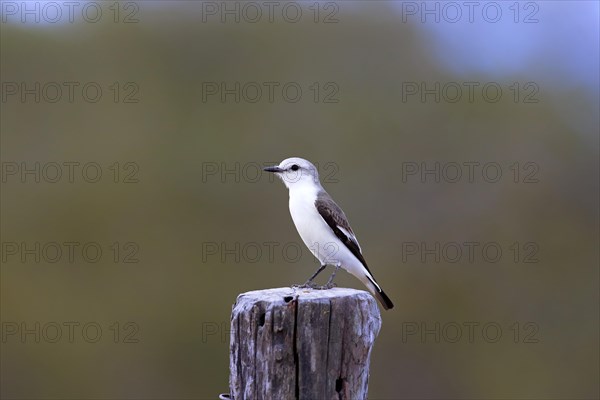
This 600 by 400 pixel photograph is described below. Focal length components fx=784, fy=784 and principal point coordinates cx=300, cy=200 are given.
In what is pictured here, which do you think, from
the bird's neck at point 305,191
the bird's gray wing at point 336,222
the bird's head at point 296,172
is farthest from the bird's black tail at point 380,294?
the bird's head at point 296,172

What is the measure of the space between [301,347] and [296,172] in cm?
257

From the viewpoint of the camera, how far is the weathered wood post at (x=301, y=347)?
151 inches

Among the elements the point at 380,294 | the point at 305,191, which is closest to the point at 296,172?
the point at 305,191

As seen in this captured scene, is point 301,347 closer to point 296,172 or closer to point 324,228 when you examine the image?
point 324,228

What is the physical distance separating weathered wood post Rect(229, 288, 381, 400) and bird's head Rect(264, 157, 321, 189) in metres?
2.28

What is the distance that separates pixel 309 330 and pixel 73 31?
1215cm

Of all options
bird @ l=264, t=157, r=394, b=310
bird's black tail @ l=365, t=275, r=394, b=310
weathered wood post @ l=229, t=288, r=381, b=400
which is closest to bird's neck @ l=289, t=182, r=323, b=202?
bird @ l=264, t=157, r=394, b=310

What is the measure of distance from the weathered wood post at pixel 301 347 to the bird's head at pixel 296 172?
2283mm

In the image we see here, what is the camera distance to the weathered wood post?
385 cm

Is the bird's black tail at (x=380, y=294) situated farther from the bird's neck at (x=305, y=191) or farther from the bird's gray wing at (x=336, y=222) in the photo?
the bird's neck at (x=305, y=191)

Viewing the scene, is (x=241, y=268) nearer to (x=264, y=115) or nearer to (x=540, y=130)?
(x=264, y=115)

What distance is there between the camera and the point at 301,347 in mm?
3850

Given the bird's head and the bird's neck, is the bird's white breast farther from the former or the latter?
the bird's head

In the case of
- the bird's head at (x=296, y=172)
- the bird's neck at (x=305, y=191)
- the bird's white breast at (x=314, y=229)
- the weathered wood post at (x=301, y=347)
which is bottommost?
the weathered wood post at (x=301, y=347)
